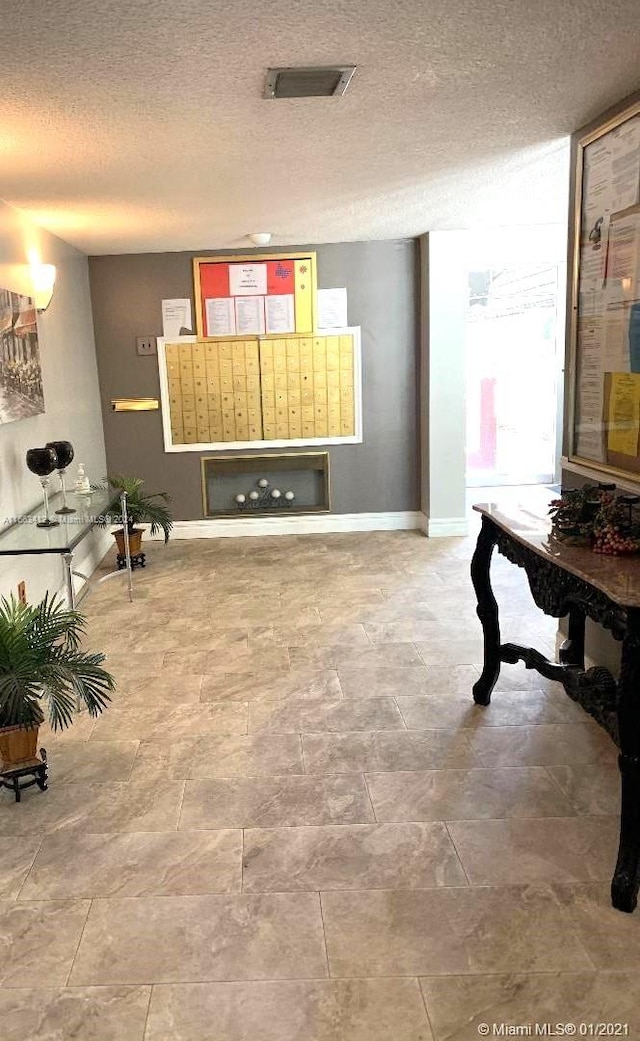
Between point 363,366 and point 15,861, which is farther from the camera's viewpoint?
point 363,366

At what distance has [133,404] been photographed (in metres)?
5.96

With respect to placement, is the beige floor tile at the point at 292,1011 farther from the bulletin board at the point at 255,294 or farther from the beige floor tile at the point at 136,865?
the bulletin board at the point at 255,294

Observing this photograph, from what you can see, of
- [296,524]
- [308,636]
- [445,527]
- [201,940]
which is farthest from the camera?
[296,524]

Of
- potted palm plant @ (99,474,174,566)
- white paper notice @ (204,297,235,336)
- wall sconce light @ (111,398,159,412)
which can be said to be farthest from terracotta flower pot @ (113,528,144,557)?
white paper notice @ (204,297,235,336)

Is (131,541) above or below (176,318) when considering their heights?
below

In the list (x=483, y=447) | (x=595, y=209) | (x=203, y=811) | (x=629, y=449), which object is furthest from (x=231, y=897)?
(x=483, y=447)

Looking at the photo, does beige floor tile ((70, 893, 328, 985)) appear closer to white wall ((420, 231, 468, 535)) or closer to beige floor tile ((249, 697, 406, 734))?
beige floor tile ((249, 697, 406, 734))

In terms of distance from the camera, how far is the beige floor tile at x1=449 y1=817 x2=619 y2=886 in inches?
83.3

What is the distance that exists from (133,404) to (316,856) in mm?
4362

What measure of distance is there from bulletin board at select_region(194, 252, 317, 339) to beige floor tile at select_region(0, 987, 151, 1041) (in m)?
4.75

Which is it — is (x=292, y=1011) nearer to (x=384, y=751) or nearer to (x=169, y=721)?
(x=384, y=751)

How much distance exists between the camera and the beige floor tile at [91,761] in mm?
2693

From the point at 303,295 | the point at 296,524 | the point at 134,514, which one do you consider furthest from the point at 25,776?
the point at 303,295

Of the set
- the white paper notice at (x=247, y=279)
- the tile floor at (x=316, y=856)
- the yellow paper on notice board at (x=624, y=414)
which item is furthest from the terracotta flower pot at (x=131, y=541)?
the yellow paper on notice board at (x=624, y=414)
